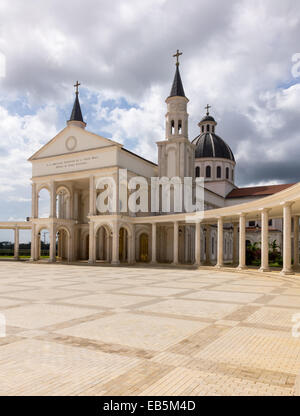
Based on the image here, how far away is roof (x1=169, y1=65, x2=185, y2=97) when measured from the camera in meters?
46.6

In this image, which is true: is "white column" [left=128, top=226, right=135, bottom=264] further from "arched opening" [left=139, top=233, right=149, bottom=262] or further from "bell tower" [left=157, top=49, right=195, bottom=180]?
"bell tower" [left=157, top=49, right=195, bottom=180]

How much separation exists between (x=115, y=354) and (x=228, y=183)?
204 ft

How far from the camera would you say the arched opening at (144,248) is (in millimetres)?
45281

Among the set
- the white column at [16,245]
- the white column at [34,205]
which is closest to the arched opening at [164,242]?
the white column at [34,205]

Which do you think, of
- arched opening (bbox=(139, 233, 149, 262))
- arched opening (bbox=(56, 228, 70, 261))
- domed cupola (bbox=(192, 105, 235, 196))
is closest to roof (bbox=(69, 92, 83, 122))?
arched opening (bbox=(56, 228, 70, 261))

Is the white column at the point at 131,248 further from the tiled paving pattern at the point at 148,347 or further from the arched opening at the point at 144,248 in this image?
the tiled paving pattern at the point at 148,347

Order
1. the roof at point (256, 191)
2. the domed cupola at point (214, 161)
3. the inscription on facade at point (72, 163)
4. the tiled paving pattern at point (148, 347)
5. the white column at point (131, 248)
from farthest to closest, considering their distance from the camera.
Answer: the domed cupola at point (214, 161) → the roof at point (256, 191) → the inscription on facade at point (72, 163) → the white column at point (131, 248) → the tiled paving pattern at point (148, 347)

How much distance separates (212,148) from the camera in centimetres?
6844

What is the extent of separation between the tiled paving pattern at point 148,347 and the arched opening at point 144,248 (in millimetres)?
31638

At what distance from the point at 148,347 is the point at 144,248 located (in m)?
38.3

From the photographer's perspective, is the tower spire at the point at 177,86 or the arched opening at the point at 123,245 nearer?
the arched opening at the point at 123,245

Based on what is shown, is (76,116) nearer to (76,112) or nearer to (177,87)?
(76,112)
